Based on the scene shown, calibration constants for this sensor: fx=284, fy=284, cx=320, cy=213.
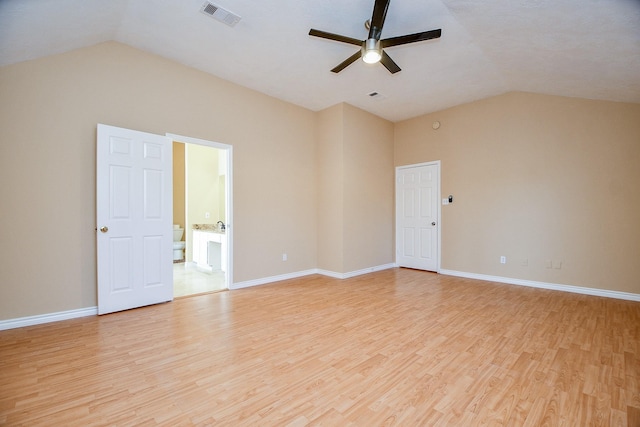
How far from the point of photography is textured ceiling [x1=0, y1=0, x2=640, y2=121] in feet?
8.18

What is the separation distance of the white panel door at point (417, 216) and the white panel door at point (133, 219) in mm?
4509

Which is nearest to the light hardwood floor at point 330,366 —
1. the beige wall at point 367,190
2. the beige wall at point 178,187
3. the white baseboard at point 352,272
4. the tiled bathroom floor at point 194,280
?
the tiled bathroom floor at point 194,280

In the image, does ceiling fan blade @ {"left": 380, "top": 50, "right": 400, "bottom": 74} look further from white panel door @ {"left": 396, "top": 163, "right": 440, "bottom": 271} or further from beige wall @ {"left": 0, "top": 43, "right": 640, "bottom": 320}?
white panel door @ {"left": 396, "top": 163, "right": 440, "bottom": 271}

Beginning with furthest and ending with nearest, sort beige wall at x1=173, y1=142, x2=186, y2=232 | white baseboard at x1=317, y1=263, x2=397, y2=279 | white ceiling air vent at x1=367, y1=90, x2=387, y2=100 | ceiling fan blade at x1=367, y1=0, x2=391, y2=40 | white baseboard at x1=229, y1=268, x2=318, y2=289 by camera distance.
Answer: beige wall at x1=173, y1=142, x2=186, y2=232 < white baseboard at x1=317, y1=263, x2=397, y2=279 < white ceiling air vent at x1=367, y1=90, x2=387, y2=100 < white baseboard at x1=229, y1=268, x2=318, y2=289 < ceiling fan blade at x1=367, y1=0, x2=391, y2=40

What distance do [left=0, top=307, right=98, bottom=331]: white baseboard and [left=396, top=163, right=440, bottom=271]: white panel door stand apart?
5325 mm

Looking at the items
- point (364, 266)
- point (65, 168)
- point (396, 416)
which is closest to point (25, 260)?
point (65, 168)

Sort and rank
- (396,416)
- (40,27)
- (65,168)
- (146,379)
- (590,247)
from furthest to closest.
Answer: (590,247) → (65,168) → (40,27) → (146,379) → (396,416)

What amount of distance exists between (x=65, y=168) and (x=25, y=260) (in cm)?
102

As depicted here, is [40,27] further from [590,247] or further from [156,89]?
[590,247]

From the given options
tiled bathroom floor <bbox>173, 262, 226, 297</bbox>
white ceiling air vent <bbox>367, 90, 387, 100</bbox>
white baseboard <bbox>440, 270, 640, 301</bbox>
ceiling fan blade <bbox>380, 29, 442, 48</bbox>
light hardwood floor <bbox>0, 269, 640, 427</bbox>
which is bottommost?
light hardwood floor <bbox>0, 269, 640, 427</bbox>

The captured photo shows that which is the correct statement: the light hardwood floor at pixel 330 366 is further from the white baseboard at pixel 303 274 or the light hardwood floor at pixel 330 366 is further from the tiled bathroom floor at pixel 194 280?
the white baseboard at pixel 303 274

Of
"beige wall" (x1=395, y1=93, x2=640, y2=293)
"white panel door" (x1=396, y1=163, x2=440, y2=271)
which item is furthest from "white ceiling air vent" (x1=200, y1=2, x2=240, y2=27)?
"white panel door" (x1=396, y1=163, x2=440, y2=271)

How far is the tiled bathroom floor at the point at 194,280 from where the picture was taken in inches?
171

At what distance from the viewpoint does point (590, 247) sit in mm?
4141
